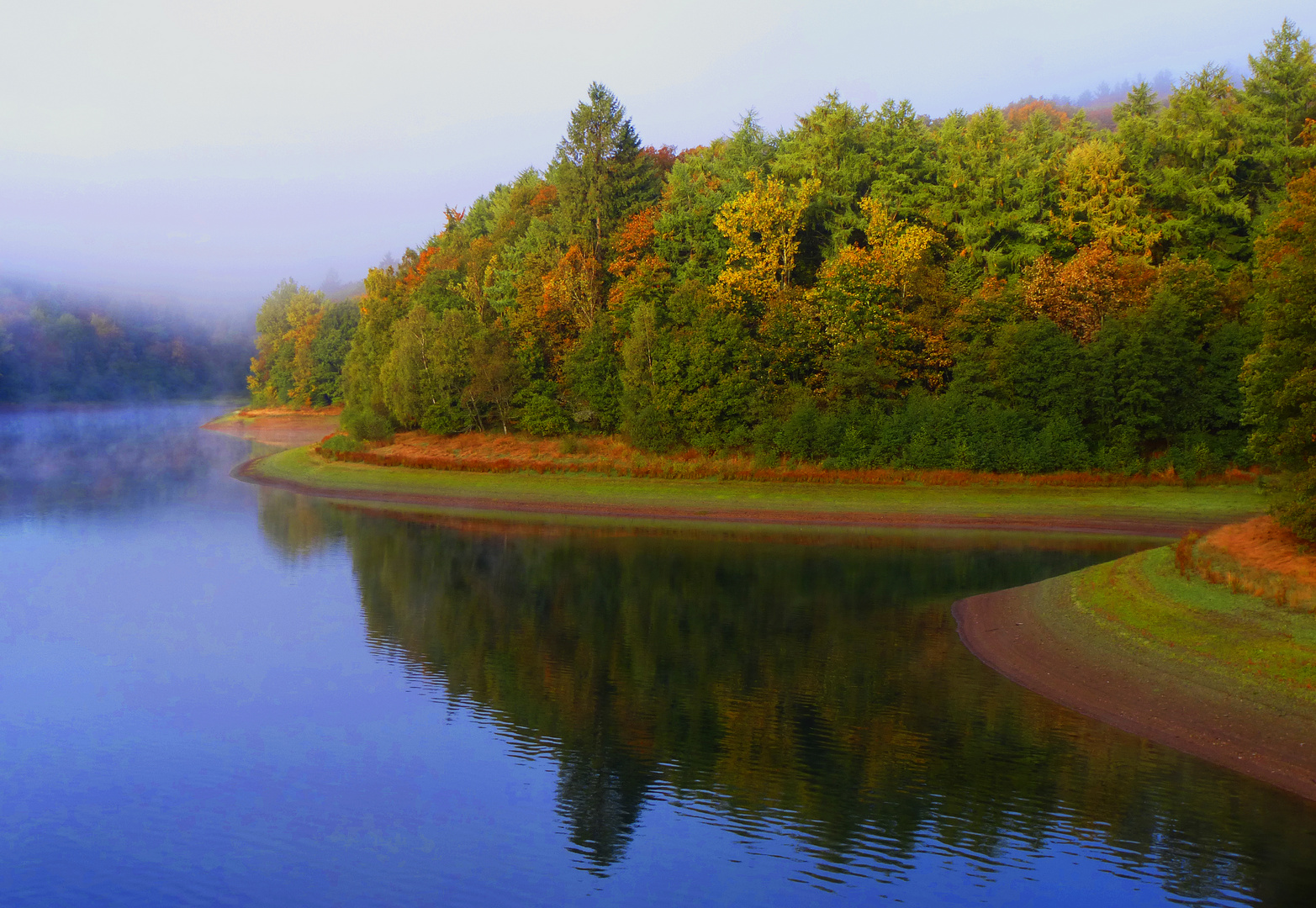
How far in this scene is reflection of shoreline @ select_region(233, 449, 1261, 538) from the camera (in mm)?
39406

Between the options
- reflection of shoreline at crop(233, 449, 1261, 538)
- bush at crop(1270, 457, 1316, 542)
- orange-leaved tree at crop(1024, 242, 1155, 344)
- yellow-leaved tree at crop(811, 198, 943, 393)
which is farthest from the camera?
yellow-leaved tree at crop(811, 198, 943, 393)

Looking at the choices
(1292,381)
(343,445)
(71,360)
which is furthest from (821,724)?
(71,360)

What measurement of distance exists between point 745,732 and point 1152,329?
37738 mm

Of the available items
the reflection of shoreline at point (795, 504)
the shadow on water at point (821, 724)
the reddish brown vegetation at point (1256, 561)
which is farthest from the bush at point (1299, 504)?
the reflection of shoreline at point (795, 504)

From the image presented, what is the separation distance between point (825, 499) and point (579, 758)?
30921 mm

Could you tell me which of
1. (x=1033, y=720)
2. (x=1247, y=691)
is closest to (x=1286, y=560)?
(x=1247, y=691)

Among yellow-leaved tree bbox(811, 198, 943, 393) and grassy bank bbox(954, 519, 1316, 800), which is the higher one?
yellow-leaved tree bbox(811, 198, 943, 393)

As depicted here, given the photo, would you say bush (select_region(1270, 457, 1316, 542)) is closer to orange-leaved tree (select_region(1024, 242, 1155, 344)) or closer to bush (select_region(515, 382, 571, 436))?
orange-leaved tree (select_region(1024, 242, 1155, 344))

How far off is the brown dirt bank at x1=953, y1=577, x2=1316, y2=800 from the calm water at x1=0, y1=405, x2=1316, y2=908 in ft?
2.07

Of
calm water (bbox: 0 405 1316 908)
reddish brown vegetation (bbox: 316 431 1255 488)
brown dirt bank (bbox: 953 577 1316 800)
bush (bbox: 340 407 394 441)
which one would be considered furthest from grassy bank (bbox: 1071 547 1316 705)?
bush (bbox: 340 407 394 441)

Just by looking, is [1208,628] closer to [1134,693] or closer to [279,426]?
[1134,693]

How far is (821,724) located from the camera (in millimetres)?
17531

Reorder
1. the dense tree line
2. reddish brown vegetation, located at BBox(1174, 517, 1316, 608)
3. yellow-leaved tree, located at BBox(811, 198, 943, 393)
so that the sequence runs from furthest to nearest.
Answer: the dense tree line, yellow-leaved tree, located at BBox(811, 198, 943, 393), reddish brown vegetation, located at BBox(1174, 517, 1316, 608)

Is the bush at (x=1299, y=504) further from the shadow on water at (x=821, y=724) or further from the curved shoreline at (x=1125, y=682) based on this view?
the shadow on water at (x=821, y=724)
